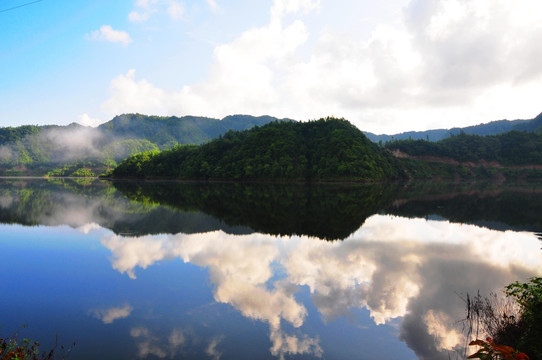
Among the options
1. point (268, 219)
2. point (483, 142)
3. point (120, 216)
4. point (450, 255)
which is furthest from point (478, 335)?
point (483, 142)

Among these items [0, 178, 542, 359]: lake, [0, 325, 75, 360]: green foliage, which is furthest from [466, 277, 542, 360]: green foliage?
[0, 325, 75, 360]: green foliage

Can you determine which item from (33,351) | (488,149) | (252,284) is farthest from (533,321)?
(488,149)

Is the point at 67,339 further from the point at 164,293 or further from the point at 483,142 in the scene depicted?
the point at 483,142

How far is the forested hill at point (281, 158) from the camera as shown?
102 meters

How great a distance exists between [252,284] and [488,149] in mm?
183097

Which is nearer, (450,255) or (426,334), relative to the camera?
(426,334)

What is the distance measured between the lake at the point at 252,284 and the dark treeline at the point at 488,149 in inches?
5523

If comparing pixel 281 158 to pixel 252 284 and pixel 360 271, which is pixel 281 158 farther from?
pixel 252 284

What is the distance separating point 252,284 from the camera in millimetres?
11039

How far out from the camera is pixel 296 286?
10914 millimetres

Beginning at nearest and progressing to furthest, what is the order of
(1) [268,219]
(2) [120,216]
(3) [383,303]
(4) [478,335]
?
(4) [478,335], (3) [383,303], (1) [268,219], (2) [120,216]

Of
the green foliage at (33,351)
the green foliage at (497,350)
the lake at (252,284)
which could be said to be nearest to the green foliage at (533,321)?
the lake at (252,284)

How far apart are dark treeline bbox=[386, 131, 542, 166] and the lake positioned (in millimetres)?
140289

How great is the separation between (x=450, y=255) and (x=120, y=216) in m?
25.4
